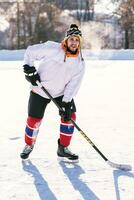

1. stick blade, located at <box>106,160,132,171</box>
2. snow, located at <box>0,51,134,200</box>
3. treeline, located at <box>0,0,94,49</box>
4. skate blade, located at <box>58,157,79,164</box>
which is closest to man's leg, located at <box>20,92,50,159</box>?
snow, located at <box>0,51,134,200</box>

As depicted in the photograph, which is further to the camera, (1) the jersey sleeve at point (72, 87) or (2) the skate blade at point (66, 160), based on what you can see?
(2) the skate blade at point (66, 160)

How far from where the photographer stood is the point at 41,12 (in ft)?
98.7

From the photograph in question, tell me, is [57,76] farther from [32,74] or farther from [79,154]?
[79,154]

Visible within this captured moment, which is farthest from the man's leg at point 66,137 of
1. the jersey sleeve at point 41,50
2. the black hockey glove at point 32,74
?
the jersey sleeve at point 41,50

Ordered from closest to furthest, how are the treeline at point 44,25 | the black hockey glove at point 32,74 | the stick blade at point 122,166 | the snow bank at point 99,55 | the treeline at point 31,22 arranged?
the stick blade at point 122,166 < the black hockey glove at point 32,74 < the snow bank at point 99,55 < the treeline at point 44,25 < the treeline at point 31,22

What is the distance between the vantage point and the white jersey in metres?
3.80

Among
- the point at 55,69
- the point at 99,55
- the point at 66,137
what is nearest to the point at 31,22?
the point at 99,55

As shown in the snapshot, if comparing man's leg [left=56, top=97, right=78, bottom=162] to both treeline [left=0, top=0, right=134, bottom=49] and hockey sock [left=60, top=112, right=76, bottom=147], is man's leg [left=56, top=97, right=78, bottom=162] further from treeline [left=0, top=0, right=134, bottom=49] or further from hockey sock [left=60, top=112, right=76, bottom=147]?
treeline [left=0, top=0, right=134, bottom=49]

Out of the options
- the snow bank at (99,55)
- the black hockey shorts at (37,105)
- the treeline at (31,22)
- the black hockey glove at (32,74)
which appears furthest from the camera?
the treeline at (31,22)

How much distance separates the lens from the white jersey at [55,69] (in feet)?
12.5

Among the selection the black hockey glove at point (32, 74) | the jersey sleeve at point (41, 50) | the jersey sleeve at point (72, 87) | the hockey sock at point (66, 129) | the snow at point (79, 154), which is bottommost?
the snow at point (79, 154)

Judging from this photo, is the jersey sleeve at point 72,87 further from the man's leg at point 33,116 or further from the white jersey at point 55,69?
the man's leg at point 33,116

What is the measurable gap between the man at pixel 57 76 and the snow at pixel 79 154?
0.64 ft

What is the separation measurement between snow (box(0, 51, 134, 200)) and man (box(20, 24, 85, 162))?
19 cm
